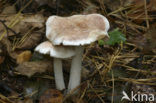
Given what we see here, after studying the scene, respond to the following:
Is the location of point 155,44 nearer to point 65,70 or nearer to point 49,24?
point 65,70

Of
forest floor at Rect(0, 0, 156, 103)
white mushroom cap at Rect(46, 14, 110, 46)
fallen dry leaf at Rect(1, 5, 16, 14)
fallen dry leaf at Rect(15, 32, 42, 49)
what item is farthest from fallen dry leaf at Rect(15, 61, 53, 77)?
fallen dry leaf at Rect(1, 5, 16, 14)

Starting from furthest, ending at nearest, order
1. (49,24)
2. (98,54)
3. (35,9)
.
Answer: (35,9)
(98,54)
(49,24)

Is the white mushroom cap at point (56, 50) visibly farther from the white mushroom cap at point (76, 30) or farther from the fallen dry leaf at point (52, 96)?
the fallen dry leaf at point (52, 96)

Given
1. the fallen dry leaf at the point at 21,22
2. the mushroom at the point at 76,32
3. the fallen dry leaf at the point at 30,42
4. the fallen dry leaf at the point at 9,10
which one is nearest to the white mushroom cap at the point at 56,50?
the mushroom at the point at 76,32

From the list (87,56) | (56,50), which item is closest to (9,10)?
(87,56)

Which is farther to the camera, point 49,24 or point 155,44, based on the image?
point 155,44

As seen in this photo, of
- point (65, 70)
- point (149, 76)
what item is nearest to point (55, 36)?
point (65, 70)

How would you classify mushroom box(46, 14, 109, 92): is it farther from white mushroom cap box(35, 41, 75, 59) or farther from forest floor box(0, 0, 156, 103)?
forest floor box(0, 0, 156, 103)
